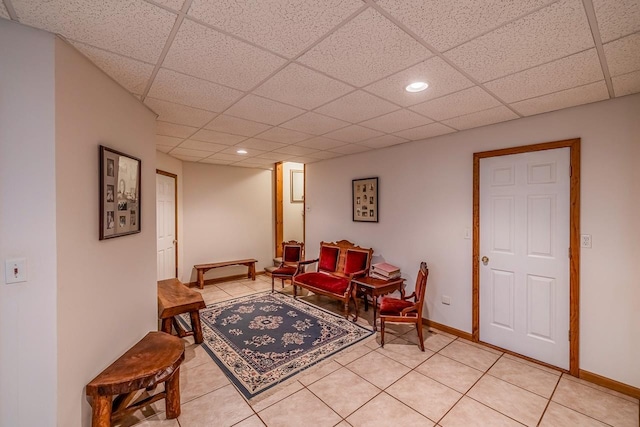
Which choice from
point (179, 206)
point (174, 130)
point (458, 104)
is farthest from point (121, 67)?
point (179, 206)

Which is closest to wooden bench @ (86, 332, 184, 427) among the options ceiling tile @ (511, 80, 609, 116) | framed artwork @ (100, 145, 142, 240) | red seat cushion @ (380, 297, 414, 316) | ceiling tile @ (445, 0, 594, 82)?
framed artwork @ (100, 145, 142, 240)

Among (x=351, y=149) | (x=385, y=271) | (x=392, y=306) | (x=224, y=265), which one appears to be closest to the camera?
(x=392, y=306)

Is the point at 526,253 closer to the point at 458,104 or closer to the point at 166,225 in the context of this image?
the point at 458,104

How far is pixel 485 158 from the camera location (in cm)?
310

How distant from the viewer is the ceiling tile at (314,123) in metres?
2.77

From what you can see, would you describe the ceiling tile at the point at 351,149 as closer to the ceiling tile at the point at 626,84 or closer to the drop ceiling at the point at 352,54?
the drop ceiling at the point at 352,54

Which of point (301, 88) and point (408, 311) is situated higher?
point (301, 88)

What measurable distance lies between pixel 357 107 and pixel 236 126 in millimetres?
1390

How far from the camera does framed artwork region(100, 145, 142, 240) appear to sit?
183 cm

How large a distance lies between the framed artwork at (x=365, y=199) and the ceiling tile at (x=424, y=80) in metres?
2.03

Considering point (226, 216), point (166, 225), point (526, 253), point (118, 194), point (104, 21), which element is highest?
point (104, 21)

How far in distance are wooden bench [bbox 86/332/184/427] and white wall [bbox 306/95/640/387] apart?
3.01 m

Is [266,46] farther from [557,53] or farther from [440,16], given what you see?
[557,53]

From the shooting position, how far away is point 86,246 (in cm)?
169
